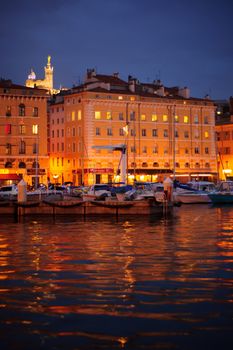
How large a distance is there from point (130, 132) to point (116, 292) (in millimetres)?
80833

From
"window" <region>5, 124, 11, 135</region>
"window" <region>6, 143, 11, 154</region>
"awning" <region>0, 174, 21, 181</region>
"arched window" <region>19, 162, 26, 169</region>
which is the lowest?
"awning" <region>0, 174, 21, 181</region>

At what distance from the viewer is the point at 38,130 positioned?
83.0 meters

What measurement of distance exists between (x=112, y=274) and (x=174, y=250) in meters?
5.94

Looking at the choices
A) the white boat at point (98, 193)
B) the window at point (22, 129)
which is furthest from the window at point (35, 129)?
the white boat at point (98, 193)

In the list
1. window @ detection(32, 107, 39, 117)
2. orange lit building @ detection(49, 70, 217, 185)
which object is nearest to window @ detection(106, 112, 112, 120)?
orange lit building @ detection(49, 70, 217, 185)

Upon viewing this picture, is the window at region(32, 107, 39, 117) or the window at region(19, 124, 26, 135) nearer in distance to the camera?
the window at region(19, 124, 26, 135)

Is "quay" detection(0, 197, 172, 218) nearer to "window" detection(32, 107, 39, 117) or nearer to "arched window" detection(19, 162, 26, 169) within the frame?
"arched window" detection(19, 162, 26, 169)

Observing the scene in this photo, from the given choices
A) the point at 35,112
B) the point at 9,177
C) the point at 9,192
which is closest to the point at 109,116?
the point at 35,112

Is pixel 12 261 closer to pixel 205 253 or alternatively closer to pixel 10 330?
pixel 205 253

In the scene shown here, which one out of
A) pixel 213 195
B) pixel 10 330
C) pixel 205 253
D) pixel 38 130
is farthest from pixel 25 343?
pixel 38 130

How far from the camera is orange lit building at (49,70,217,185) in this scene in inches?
3615

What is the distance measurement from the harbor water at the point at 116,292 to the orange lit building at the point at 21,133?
5443 cm

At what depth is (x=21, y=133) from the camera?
270 feet

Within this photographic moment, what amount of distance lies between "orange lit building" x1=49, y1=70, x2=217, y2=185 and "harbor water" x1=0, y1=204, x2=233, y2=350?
6367 cm
